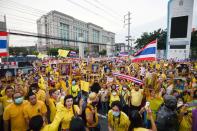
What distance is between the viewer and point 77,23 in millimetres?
115062

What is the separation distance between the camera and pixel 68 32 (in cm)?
10588

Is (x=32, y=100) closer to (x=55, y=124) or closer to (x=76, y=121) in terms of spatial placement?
(x=55, y=124)

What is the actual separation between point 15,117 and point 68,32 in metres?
106

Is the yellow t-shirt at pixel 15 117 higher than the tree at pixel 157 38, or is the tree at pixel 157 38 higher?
the tree at pixel 157 38

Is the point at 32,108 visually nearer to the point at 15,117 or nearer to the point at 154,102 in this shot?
the point at 15,117

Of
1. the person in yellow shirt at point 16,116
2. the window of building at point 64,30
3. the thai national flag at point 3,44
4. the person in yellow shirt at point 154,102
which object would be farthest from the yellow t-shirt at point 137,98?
the window of building at point 64,30

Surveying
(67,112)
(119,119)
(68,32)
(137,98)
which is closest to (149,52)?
(137,98)

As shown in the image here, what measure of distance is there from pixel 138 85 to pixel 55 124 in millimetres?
3495

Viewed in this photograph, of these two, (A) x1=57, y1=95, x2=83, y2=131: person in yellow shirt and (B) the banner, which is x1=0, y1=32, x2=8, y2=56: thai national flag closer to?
(B) the banner

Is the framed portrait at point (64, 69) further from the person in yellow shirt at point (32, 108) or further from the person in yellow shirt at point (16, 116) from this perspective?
the person in yellow shirt at point (16, 116)

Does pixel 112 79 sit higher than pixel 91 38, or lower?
lower

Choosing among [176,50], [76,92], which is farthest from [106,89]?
[176,50]

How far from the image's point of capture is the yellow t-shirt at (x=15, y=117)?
3749 mm

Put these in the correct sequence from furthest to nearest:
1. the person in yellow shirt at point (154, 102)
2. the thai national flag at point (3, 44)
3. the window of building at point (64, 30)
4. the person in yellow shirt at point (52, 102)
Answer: the window of building at point (64, 30)
the thai national flag at point (3, 44)
the person in yellow shirt at point (154, 102)
the person in yellow shirt at point (52, 102)
